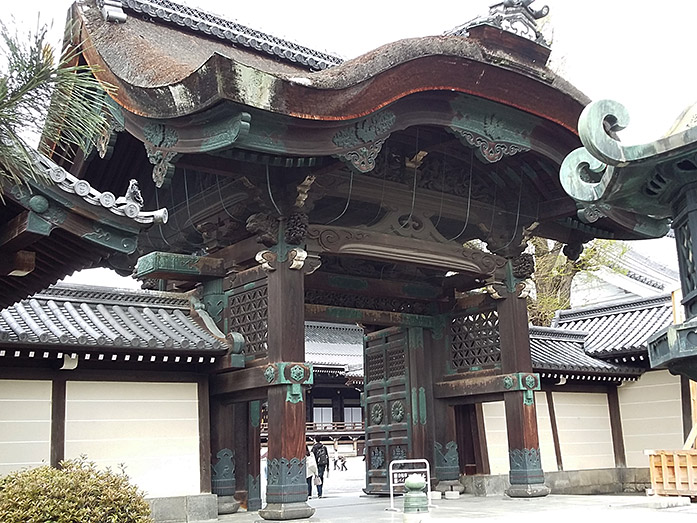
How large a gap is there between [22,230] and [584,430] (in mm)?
12986

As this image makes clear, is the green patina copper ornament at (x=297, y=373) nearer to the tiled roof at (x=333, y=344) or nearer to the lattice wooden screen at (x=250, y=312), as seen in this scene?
the lattice wooden screen at (x=250, y=312)

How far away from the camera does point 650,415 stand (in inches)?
647

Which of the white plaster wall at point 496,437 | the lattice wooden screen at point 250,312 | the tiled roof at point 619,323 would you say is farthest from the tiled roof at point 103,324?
the tiled roof at point 619,323

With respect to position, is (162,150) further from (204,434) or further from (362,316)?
(362,316)

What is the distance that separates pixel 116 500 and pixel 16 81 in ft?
10.8

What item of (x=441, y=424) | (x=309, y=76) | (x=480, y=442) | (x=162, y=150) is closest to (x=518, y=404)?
(x=441, y=424)

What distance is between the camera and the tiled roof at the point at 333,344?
32.0 metres

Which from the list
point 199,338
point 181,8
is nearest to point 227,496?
point 199,338

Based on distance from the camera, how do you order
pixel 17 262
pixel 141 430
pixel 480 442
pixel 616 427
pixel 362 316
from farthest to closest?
pixel 616 427 < pixel 480 442 < pixel 362 316 < pixel 141 430 < pixel 17 262

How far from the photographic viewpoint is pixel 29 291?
25.0ft

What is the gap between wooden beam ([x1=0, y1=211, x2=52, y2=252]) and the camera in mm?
6215

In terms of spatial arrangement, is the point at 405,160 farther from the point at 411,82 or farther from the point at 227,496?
the point at 227,496

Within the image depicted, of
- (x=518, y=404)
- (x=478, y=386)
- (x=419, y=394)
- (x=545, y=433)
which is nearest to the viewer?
(x=518, y=404)

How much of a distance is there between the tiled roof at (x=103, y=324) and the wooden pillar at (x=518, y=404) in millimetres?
4614
